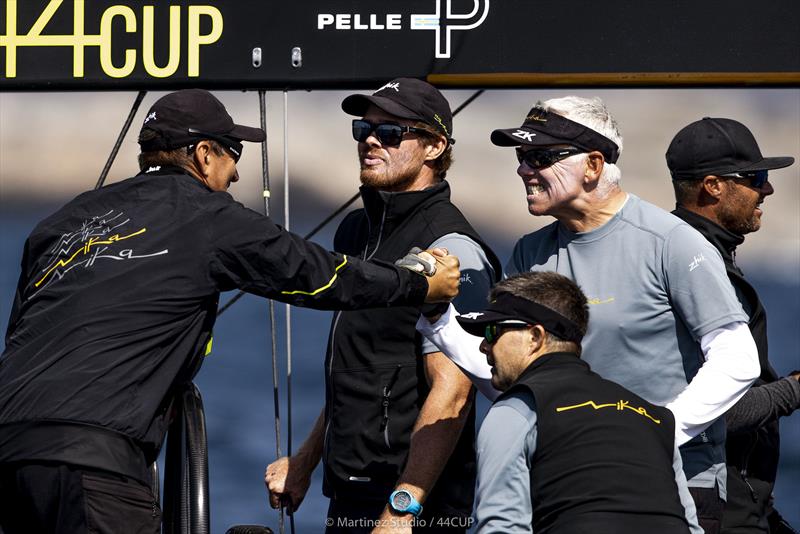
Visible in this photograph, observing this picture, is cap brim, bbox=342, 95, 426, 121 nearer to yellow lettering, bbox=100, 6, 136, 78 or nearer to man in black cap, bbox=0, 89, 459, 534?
man in black cap, bbox=0, 89, 459, 534

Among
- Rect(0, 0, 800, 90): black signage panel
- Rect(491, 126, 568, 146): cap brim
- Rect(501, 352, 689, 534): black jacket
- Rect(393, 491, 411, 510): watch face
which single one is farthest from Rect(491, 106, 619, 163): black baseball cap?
Rect(393, 491, 411, 510): watch face

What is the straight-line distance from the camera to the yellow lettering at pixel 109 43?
4.46 m

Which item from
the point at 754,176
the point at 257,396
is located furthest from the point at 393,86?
the point at 257,396

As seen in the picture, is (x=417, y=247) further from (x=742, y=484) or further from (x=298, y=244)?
(x=742, y=484)

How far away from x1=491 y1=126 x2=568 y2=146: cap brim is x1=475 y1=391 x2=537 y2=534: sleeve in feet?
2.76

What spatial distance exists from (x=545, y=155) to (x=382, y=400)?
2.42 feet

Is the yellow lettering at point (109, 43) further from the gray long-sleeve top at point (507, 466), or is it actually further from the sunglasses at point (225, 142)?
the gray long-sleeve top at point (507, 466)

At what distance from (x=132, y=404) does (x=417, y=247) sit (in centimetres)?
92

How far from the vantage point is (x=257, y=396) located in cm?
542

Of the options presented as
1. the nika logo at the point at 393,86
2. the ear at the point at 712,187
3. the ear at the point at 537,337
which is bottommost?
the ear at the point at 537,337

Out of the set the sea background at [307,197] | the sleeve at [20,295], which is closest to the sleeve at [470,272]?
the sleeve at [20,295]

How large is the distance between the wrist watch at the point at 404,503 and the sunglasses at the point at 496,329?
48 cm

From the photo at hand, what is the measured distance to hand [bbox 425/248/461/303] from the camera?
3.64 m

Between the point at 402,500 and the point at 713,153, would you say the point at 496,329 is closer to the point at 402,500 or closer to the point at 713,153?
the point at 402,500
